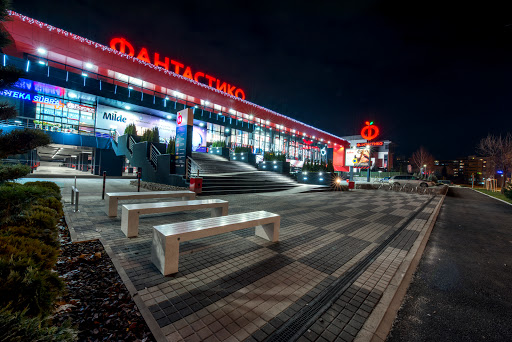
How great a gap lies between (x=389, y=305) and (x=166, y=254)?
327 centimetres

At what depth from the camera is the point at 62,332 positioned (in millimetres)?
1597

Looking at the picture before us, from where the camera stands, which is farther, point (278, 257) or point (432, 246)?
point (432, 246)

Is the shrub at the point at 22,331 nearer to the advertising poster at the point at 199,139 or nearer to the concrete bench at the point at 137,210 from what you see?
the concrete bench at the point at 137,210

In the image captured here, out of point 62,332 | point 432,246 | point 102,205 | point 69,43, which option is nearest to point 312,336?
point 62,332

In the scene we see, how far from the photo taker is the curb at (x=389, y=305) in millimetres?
2332

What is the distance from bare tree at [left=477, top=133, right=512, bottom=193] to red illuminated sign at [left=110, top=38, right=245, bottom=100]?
33.9m

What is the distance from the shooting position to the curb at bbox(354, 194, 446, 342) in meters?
2.33

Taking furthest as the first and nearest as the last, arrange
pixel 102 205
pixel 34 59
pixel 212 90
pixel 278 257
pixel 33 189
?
pixel 212 90, pixel 34 59, pixel 102 205, pixel 33 189, pixel 278 257

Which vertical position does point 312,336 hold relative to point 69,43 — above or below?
below

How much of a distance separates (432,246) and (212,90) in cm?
3001

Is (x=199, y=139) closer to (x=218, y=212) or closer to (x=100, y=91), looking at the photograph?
(x=100, y=91)

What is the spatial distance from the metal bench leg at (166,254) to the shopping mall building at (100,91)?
19.7 m

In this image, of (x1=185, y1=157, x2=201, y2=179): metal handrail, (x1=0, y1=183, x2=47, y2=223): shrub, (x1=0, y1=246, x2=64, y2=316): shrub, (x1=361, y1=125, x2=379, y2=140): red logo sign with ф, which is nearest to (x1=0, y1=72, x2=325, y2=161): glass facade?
(x1=185, y1=157, x2=201, y2=179): metal handrail

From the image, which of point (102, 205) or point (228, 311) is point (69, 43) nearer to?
point (102, 205)
